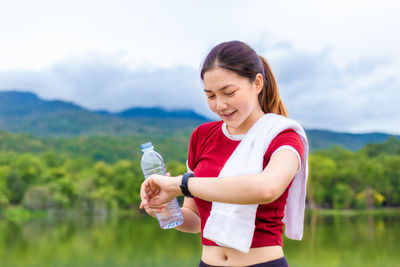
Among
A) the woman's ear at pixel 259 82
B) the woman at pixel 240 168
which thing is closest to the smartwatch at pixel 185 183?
the woman at pixel 240 168

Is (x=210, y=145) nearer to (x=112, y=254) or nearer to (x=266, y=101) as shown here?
(x=266, y=101)

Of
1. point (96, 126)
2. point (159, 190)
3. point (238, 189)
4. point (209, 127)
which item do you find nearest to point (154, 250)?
point (209, 127)

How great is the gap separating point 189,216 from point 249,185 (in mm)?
700

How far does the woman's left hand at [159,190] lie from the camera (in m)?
Result: 1.65

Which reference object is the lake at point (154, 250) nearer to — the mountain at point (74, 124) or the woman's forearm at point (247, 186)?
the woman's forearm at point (247, 186)

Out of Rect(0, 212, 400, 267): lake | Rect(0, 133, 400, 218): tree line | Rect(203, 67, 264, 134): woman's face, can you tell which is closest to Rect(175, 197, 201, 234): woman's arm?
Rect(203, 67, 264, 134): woman's face

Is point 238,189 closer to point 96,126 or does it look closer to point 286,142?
point 286,142

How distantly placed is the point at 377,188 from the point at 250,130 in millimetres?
60889

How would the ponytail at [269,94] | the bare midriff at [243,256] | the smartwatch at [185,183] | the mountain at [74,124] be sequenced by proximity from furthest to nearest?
1. the mountain at [74,124]
2. the ponytail at [269,94]
3. the bare midriff at [243,256]
4. the smartwatch at [185,183]

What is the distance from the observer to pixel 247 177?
151cm

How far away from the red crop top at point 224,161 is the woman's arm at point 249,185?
3.4 inches

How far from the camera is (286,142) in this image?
1683mm

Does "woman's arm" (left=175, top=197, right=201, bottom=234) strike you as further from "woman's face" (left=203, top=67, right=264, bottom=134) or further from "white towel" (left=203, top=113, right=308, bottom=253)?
"woman's face" (left=203, top=67, right=264, bottom=134)

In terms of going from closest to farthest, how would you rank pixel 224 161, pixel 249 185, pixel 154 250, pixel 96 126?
1. pixel 249 185
2. pixel 224 161
3. pixel 154 250
4. pixel 96 126
